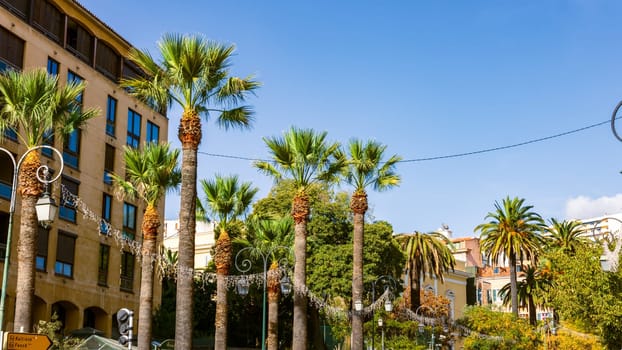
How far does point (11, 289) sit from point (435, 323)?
34693 mm

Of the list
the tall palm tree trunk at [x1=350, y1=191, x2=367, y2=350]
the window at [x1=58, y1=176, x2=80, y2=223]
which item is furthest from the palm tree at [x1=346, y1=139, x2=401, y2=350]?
the window at [x1=58, y1=176, x2=80, y2=223]

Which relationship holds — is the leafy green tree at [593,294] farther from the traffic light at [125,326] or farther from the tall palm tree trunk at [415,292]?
the tall palm tree trunk at [415,292]

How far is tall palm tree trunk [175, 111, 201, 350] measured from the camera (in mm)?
25656

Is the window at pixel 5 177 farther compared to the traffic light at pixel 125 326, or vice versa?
the window at pixel 5 177

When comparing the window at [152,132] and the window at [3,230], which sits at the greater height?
the window at [152,132]

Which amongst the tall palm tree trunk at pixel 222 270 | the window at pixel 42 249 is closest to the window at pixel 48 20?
the window at pixel 42 249

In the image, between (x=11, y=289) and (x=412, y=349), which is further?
(x=412, y=349)

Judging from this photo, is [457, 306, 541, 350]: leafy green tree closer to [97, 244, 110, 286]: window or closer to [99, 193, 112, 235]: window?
[97, 244, 110, 286]: window

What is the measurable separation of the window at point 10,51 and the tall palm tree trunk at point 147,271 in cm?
971

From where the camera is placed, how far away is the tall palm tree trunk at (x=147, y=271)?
33.5 meters

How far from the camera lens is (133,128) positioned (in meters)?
50.2

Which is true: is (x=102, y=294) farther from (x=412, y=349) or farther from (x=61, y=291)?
(x=412, y=349)

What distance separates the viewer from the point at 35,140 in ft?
85.9

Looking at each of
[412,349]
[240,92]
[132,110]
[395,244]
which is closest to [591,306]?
[240,92]
